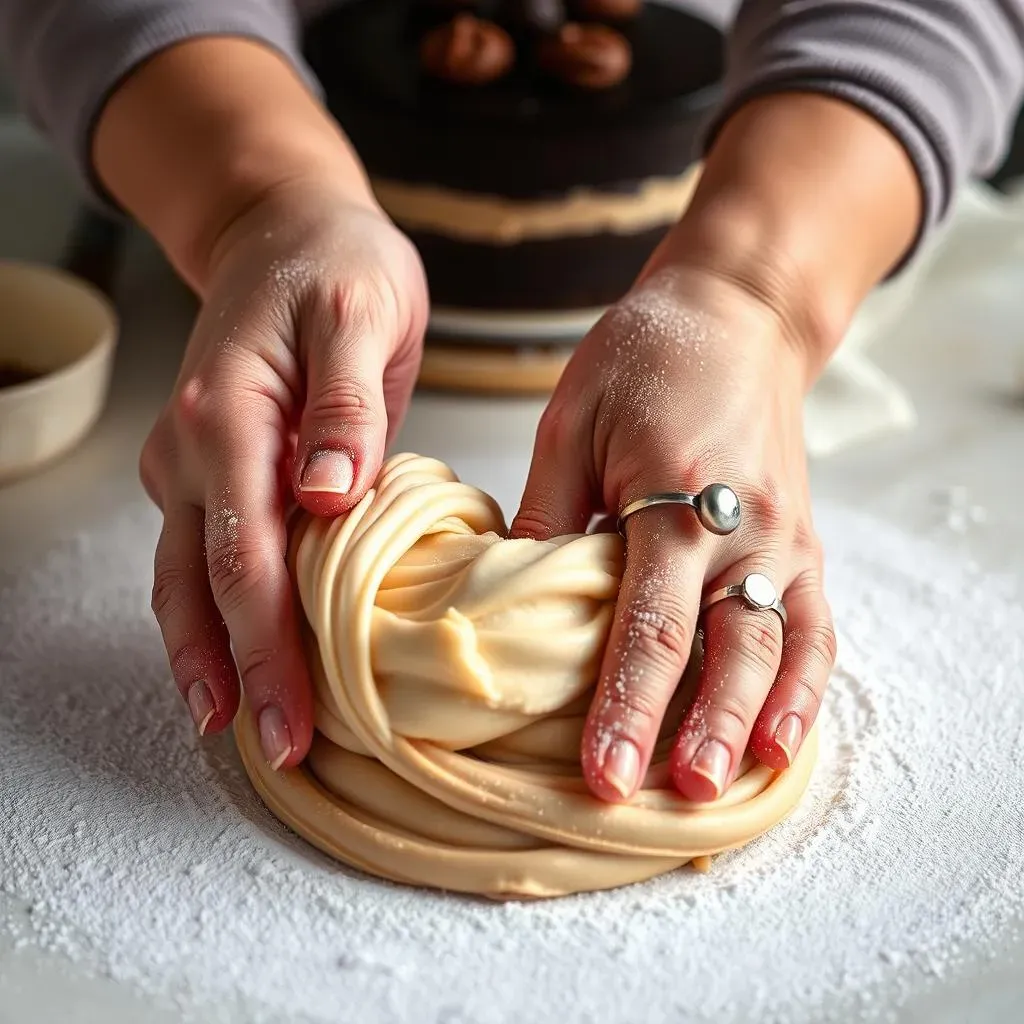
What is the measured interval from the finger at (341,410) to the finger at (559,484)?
0.55 feet

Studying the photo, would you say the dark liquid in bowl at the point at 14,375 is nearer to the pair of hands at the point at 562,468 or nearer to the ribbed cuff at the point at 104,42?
the ribbed cuff at the point at 104,42

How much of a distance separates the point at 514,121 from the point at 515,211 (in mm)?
136

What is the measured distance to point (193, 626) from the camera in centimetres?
129

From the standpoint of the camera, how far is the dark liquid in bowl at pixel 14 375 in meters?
1.99

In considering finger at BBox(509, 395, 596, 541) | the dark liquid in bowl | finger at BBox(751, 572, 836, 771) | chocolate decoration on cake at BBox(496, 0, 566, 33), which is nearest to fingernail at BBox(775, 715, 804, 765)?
finger at BBox(751, 572, 836, 771)

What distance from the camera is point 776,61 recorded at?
5.42 feet

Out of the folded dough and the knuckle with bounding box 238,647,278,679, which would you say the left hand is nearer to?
the folded dough

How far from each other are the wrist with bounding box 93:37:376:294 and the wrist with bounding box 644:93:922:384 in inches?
16.2

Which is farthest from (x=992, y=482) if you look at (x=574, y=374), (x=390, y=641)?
(x=390, y=641)

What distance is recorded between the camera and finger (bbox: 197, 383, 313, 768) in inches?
47.6

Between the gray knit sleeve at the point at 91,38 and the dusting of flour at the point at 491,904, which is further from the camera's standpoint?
the gray knit sleeve at the point at 91,38

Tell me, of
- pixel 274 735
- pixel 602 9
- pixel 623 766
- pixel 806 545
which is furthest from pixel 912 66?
pixel 274 735

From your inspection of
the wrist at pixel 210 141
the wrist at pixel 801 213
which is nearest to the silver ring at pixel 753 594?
the wrist at pixel 801 213

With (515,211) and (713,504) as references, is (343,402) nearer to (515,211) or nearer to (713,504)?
(713,504)
